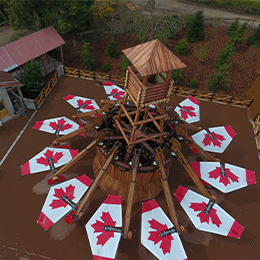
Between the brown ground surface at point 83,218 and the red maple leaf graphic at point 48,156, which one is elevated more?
the red maple leaf graphic at point 48,156

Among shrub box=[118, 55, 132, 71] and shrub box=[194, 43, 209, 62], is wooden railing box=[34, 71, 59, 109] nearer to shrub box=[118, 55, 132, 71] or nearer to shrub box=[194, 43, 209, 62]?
shrub box=[118, 55, 132, 71]

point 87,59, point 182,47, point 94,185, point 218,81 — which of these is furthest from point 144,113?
point 182,47

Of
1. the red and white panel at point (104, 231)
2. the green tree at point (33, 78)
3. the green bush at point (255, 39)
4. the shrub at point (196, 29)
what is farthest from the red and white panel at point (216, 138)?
the green bush at point (255, 39)

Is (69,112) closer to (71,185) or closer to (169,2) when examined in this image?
(71,185)

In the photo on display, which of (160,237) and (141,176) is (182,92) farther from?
(160,237)

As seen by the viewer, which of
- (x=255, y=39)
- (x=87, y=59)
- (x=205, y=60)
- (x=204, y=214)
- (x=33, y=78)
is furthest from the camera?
(x=255, y=39)

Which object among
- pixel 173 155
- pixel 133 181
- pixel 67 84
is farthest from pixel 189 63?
pixel 133 181

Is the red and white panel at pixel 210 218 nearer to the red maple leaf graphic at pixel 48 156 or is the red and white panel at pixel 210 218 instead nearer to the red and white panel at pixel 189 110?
the red and white panel at pixel 189 110
